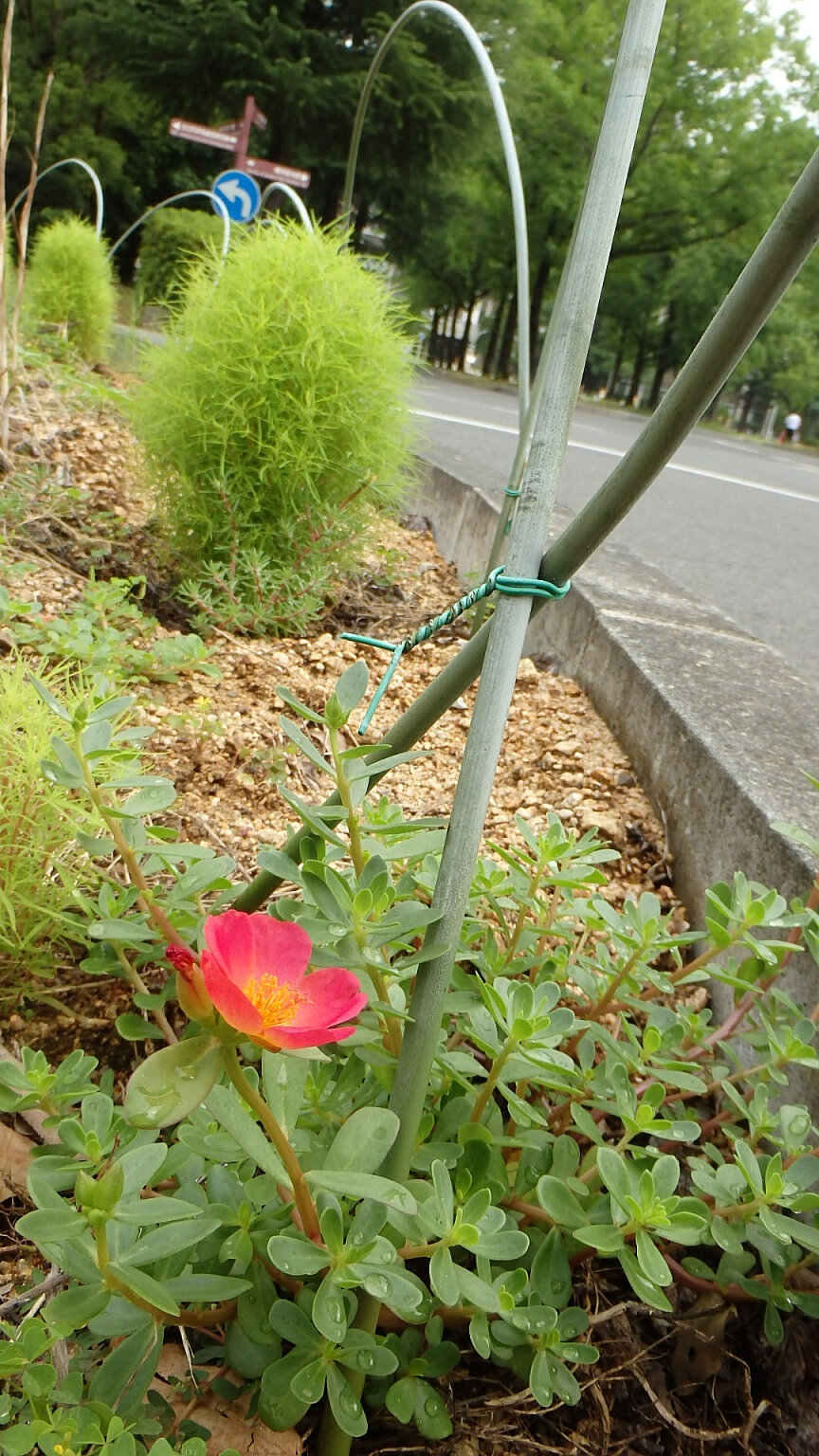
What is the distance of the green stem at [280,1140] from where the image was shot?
51 cm

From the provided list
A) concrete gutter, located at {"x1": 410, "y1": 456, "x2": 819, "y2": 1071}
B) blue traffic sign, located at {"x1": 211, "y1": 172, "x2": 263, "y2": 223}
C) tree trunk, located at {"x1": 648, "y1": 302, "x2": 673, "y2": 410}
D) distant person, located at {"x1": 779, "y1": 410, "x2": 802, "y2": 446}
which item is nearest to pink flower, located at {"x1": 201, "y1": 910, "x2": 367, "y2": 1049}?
concrete gutter, located at {"x1": 410, "y1": 456, "x2": 819, "y2": 1071}

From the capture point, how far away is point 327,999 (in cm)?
54

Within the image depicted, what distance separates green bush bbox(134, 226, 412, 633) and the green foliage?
0.19m

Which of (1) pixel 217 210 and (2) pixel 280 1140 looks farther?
(1) pixel 217 210

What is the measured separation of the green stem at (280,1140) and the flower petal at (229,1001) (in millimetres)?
43

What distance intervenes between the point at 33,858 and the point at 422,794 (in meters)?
0.67

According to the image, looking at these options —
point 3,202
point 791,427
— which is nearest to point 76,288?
point 3,202

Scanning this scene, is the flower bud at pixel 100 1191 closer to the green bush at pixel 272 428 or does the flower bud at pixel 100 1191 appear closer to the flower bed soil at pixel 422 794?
the flower bed soil at pixel 422 794

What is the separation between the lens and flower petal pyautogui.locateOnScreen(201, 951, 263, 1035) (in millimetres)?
461

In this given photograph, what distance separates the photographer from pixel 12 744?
1048 millimetres


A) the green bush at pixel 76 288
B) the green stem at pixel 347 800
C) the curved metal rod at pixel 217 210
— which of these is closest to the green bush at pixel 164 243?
the green bush at pixel 76 288

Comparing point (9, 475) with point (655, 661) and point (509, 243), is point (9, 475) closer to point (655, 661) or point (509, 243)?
point (655, 661)

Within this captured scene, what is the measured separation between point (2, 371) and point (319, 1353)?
2.47 metres

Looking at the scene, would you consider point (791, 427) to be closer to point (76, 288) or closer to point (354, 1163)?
point (76, 288)
